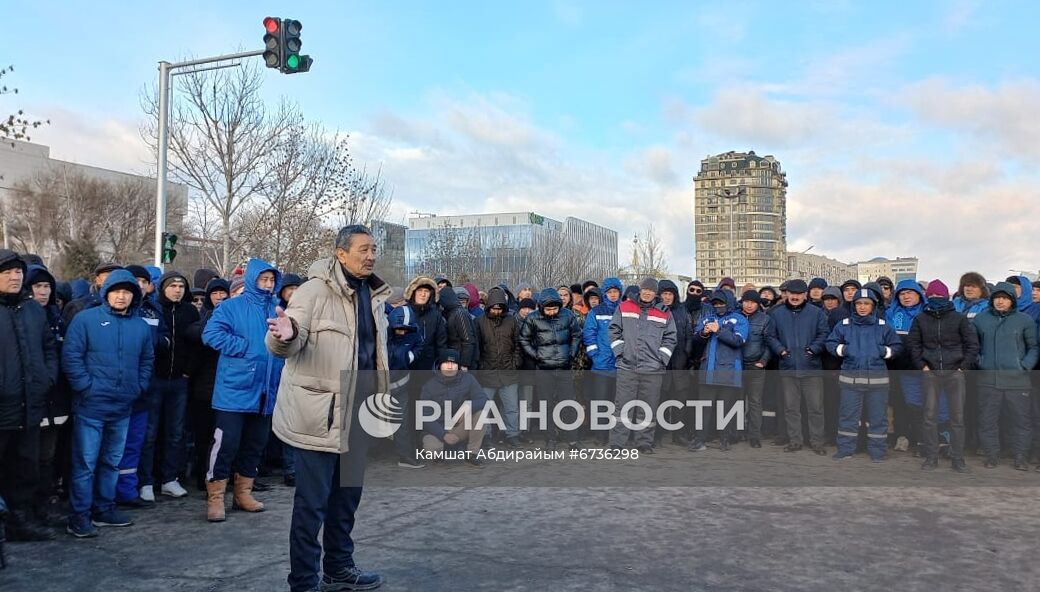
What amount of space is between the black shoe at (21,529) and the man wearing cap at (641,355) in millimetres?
6517

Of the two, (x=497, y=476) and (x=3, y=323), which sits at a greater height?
(x=3, y=323)

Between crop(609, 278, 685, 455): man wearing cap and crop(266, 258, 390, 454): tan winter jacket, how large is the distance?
18.9ft

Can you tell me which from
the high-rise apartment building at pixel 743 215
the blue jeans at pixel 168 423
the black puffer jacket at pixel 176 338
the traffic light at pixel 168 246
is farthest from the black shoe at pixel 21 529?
the high-rise apartment building at pixel 743 215

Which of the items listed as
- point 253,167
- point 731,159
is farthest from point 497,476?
point 731,159

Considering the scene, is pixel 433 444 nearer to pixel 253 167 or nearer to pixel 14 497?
pixel 14 497

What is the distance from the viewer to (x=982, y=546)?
18.7 feet

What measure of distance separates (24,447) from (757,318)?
28.6ft

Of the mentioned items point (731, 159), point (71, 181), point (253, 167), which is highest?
point (731, 159)

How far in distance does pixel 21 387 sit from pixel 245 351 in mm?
1663

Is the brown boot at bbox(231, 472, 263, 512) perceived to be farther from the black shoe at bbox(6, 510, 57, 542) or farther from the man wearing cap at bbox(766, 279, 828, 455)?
the man wearing cap at bbox(766, 279, 828, 455)

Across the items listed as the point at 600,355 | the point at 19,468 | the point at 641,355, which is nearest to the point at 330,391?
the point at 19,468

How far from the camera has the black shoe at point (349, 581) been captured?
466cm

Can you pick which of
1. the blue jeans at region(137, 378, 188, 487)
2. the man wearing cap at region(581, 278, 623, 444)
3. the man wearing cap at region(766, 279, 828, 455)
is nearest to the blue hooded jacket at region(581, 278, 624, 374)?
the man wearing cap at region(581, 278, 623, 444)

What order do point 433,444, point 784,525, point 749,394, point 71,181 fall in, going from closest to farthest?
point 784,525 < point 433,444 < point 749,394 < point 71,181
